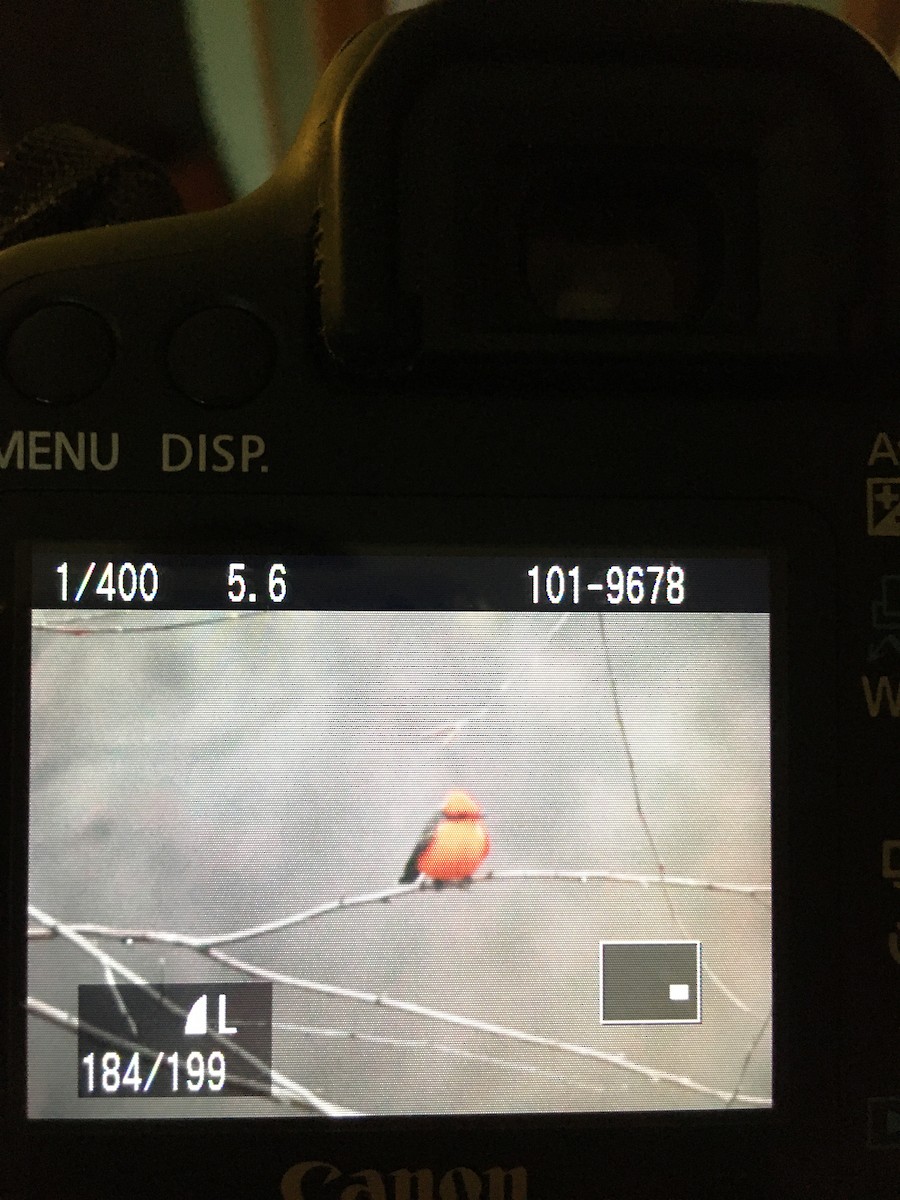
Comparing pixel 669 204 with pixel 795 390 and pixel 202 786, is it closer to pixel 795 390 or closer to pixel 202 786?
pixel 795 390

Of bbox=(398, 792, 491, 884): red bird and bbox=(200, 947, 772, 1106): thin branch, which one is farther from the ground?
bbox=(398, 792, 491, 884): red bird

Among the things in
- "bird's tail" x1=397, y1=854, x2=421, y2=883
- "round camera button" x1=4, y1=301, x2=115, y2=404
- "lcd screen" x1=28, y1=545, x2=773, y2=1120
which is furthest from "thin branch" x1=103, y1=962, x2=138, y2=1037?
"round camera button" x1=4, y1=301, x2=115, y2=404

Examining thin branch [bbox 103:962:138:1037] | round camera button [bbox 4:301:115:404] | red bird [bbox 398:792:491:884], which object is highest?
round camera button [bbox 4:301:115:404]

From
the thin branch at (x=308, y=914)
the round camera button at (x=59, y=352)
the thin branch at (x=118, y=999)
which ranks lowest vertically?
the thin branch at (x=118, y=999)

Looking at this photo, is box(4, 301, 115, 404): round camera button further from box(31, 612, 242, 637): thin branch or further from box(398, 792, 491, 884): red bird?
box(398, 792, 491, 884): red bird

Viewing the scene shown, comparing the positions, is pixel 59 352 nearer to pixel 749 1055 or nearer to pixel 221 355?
pixel 221 355

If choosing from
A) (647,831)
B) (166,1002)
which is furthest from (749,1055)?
(166,1002)

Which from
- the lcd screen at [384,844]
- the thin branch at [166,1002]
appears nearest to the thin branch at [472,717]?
the lcd screen at [384,844]

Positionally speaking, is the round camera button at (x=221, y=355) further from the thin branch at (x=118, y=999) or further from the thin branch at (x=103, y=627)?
the thin branch at (x=118, y=999)
